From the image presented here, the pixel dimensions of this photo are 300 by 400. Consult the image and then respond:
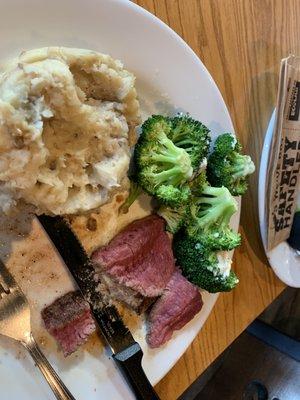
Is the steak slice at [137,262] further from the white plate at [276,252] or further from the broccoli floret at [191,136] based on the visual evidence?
the white plate at [276,252]

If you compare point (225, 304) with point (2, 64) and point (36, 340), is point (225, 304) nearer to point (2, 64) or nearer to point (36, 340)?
point (36, 340)

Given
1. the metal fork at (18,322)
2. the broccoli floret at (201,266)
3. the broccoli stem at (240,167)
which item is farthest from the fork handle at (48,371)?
the broccoli stem at (240,167)

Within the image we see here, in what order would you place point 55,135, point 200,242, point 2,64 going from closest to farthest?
point 55,135, point 2,64, point 200,242

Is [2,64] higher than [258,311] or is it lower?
higher

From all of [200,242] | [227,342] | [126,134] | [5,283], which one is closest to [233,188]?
[200,242]

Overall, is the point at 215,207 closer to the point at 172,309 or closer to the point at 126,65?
the point at 172,309

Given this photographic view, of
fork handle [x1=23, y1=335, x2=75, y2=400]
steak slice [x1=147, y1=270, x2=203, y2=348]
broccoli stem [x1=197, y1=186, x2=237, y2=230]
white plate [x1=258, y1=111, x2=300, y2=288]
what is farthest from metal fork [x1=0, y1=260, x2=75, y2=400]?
white plate [x1=258, y1=111, x2=300, y2=288]
